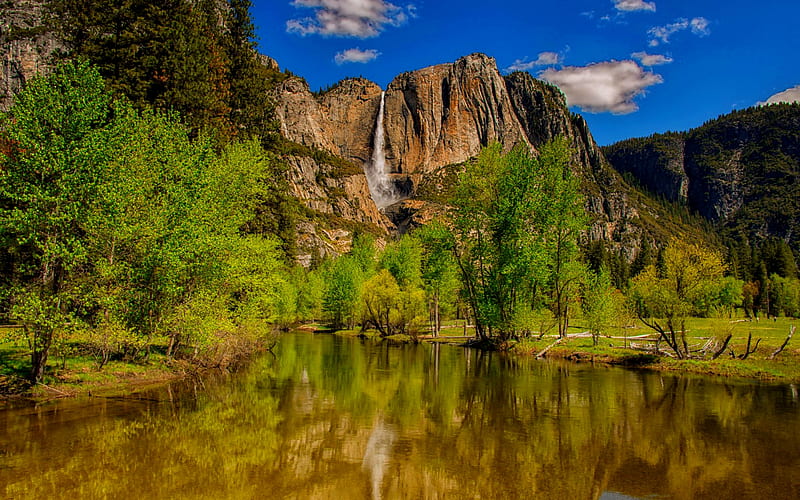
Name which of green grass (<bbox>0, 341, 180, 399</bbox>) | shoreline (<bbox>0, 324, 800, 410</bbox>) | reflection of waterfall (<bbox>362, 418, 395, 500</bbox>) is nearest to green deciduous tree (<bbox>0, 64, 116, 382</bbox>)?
green grass (<bbox>0, 341, 180, 399</bbox>)

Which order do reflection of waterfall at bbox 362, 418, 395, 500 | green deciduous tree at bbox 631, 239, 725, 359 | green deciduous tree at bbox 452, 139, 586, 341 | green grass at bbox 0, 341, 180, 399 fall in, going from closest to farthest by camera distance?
reflection of waterfall at bbox 362, 418, 395, 500 < green grass at bbox 0, 341, 180, 399 < green deciduous tree at bbox 631, 239, 725, 359 < green deciduous tree at bbox 452, 139, 586, 341

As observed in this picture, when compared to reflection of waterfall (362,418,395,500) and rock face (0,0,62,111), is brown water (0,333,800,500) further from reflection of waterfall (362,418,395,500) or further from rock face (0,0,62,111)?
rock face (0,0,62,111)

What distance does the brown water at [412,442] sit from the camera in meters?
10.5

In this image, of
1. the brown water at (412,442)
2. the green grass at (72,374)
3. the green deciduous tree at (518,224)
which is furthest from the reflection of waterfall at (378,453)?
the green deciduous tree at (518,224)

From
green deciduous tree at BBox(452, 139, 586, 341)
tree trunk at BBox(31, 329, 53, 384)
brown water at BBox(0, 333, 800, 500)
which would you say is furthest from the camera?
green deciduous tree at BBox(452, 139, 586, 341)

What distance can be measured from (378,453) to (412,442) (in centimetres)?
152

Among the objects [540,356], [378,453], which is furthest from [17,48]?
[378,453]

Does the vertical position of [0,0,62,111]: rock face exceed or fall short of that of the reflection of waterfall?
it exceeds it

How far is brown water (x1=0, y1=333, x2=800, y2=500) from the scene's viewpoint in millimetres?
10461

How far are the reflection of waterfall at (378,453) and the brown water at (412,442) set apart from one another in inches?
2.0

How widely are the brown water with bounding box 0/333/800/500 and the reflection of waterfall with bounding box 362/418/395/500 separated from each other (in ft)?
0.16

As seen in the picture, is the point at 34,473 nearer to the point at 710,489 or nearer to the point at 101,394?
the point at 101,394

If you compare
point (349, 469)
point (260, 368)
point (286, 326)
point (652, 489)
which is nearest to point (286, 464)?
point (349, 469)

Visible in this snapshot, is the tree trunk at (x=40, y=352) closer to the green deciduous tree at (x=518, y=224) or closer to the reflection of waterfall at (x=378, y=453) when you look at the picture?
the reflection of waterfall at (x=378, y=453)
